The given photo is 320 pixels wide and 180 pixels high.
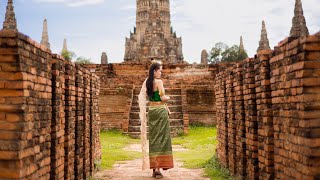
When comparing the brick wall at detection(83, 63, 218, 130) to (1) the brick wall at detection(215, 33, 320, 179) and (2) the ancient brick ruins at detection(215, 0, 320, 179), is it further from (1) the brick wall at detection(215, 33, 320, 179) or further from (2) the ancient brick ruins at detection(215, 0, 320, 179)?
(1) the brick wall at detection(215, 33, 320, 179)

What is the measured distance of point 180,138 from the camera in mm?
13672

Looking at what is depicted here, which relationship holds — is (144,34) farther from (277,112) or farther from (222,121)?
(277,112)

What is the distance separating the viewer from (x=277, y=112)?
4184mm

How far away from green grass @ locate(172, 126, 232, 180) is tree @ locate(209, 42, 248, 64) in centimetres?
4643

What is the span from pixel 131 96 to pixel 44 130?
1286cm

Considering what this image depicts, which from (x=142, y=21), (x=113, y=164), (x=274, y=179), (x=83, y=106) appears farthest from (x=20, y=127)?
(x=142, y=21)

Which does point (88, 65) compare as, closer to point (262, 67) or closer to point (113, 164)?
point (113, 164)

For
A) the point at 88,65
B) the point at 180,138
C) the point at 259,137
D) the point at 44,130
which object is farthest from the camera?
the point at 88,65

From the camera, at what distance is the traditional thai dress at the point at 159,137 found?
6.91m

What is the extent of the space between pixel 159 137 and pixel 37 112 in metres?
3.38

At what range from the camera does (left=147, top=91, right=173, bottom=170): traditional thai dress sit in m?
6.91

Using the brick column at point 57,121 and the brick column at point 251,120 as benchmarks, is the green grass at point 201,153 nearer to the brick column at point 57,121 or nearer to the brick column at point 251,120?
the brick column at point 251,120

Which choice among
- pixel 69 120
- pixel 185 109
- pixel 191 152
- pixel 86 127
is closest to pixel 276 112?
pixel 69 120

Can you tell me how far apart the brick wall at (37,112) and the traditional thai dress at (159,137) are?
1332 mm
